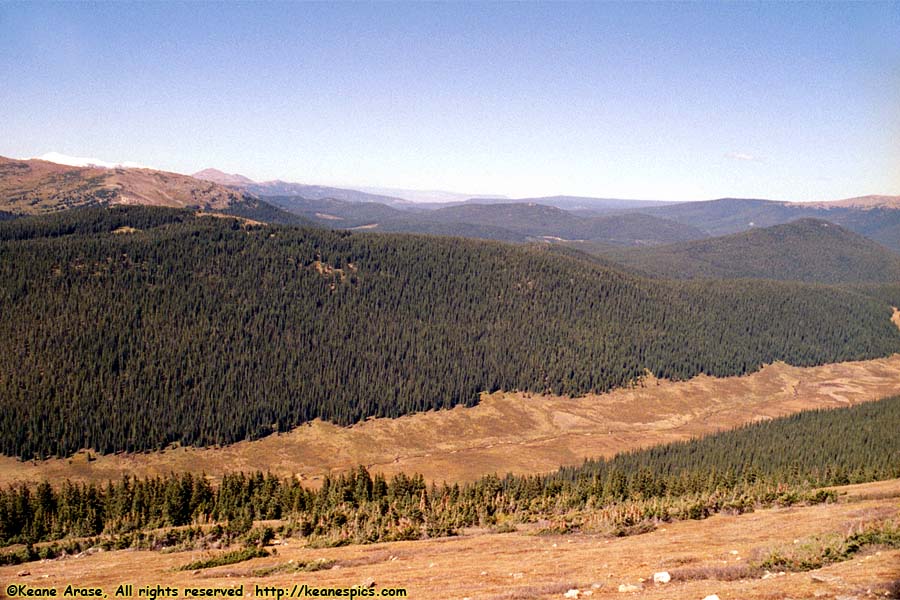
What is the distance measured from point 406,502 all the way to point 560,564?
48.4 meters

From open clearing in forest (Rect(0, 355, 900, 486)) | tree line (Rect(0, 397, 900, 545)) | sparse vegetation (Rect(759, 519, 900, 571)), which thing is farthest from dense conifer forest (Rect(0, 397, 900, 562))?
sparse vegetation (Rect(759, 519, 900, 571))

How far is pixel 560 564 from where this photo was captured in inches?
1794

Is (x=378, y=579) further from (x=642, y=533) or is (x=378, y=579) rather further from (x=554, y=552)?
(x=642, y=533)

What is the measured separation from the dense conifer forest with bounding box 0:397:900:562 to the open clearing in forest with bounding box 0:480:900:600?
4.87 meters

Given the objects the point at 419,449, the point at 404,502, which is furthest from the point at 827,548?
the point at 419,449

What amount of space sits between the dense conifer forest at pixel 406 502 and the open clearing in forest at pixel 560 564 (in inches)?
192

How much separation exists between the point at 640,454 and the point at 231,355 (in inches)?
5536

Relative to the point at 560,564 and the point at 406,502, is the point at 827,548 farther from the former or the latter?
the point at 406,502

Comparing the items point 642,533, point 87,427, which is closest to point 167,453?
point 87,427

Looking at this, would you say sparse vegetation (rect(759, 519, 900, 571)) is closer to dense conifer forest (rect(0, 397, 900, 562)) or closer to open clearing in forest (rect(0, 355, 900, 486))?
dense conifer forest (rect(0, 397, 900, 562))

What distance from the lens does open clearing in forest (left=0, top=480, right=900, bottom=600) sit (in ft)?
106

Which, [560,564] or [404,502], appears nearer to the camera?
[560,564]

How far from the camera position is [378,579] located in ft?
143

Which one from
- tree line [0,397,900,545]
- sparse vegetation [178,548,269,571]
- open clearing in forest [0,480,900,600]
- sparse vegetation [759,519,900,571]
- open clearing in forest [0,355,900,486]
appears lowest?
open clearing in forest [0,355,900,486]
